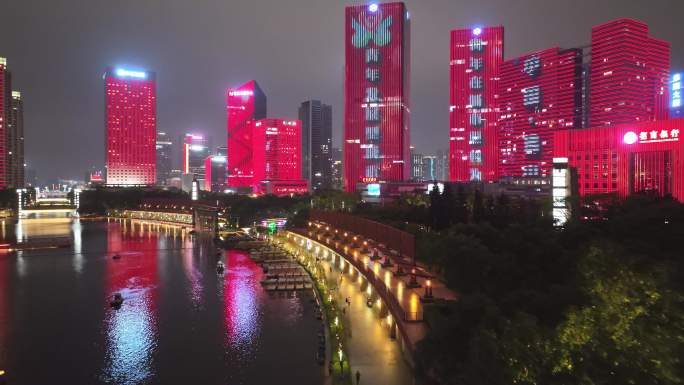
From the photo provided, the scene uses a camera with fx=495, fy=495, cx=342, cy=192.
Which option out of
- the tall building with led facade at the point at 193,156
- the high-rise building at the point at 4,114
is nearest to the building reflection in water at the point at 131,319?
the high-rise building at the point at 4,114

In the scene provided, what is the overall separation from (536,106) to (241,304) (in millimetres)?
68156

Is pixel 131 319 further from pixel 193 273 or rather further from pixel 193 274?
pixel 193 273

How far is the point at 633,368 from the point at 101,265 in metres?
32.4

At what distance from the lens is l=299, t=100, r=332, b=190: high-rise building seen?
128 meters

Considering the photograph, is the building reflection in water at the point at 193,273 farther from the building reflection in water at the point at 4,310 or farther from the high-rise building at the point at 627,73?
the high-rise building at the point at 627,73

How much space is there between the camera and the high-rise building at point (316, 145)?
12800 cm

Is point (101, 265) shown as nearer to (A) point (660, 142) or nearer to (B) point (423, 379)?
(B) point (423, 379)

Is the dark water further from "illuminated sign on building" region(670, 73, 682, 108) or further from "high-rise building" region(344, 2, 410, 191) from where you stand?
"high-rise building" region(344, 2, 410, 191)

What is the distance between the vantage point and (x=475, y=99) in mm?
76938

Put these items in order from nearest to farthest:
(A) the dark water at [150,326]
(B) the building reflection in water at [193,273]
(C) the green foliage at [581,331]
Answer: (C) the green foliage at [581,331] < (A) the dark water at [150,326] < (B) the building reflection in water at [193,273]

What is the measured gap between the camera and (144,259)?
3478 cm

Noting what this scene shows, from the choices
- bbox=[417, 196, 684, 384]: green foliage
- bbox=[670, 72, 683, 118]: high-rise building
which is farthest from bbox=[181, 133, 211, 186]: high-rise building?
bbox=[417, 196, 684, 384]: green foliage

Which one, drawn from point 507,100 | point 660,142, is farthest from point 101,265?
point 507,100

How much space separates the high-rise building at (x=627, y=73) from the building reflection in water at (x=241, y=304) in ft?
191
